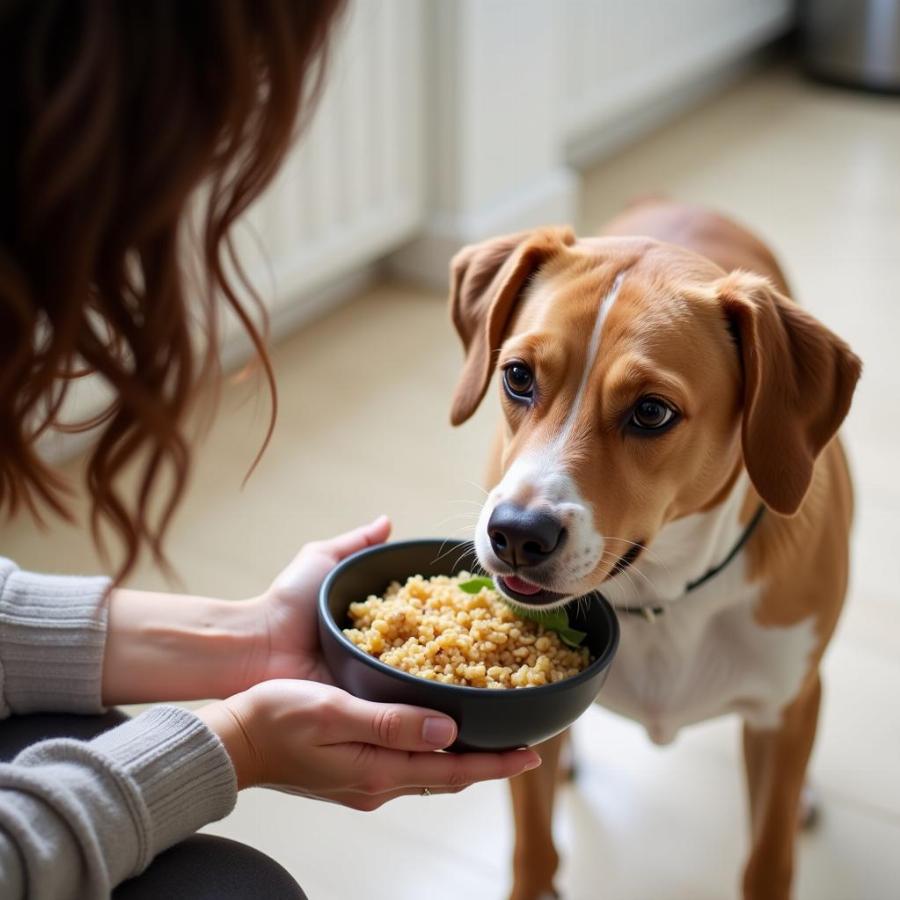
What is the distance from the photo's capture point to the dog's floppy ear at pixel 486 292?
1.33 meters

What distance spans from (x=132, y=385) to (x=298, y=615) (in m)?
0.53

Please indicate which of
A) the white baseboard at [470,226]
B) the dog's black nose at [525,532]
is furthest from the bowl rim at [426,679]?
the white baseboard at [470,226]

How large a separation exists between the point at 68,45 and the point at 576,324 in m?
0.59

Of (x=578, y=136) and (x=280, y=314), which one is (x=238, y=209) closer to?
(x=280, y=314)

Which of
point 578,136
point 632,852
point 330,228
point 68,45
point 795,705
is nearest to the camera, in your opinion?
point 68,45

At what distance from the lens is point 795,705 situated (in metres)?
1.38

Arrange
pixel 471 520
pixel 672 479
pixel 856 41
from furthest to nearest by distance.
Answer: pixel 856 41 → pixel 471 520 → pixel 672 479

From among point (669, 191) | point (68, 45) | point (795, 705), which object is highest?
point (68, 45)

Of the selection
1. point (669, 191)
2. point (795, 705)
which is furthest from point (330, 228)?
point (795, 705)

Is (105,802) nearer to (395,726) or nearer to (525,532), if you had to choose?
(395,726)

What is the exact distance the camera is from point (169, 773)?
3.40 ft

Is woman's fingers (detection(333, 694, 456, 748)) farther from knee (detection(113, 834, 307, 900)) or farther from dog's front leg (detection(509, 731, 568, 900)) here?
dog's front leg (detection(509, 731, 568, 900))

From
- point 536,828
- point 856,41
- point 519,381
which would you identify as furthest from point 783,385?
point 856,41

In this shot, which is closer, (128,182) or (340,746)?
(128,182)
